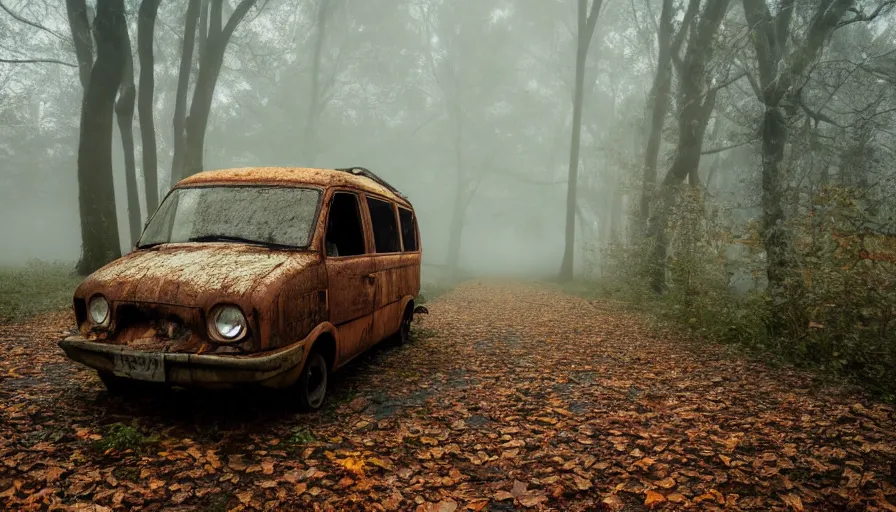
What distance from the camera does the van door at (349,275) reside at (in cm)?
462

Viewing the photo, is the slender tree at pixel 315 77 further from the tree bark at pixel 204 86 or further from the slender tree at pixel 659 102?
the slender tree at pixel 659 102

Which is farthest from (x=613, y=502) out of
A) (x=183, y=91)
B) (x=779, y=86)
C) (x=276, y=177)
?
(x=183, y=91)

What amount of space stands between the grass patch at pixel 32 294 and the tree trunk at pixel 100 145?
25.1 inches

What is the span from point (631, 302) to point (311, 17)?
22978mm

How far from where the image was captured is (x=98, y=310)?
3902 millimetres

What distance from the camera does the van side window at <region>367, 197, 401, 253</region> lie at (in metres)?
5.76

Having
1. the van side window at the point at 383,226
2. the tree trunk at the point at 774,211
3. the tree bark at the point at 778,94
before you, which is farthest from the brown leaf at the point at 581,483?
the tree trunk at the point at 774,211

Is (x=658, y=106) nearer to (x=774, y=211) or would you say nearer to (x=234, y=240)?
(x=774, y=211)

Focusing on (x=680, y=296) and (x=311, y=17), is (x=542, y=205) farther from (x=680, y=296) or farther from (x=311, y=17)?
(x=680, y=296)

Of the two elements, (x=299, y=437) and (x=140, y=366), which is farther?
(x=299, y=437)

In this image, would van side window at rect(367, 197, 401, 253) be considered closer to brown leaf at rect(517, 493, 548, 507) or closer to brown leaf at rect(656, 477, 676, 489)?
brown leaf at rect(517, 493, 548, 507)

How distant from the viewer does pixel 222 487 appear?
315cm

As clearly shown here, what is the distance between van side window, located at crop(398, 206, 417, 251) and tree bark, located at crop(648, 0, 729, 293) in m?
7.21

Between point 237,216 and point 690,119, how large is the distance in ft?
38.4
